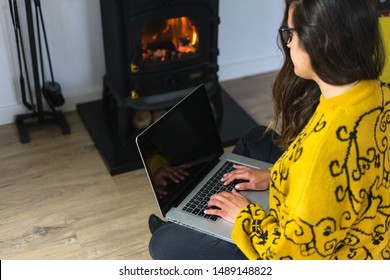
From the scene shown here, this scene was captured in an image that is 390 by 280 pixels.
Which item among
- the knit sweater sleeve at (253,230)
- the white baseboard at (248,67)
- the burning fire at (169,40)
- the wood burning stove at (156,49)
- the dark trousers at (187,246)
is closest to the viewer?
the knit sweater sleeve at (253,230)

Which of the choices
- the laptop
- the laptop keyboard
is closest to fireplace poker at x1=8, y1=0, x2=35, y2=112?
the laptop

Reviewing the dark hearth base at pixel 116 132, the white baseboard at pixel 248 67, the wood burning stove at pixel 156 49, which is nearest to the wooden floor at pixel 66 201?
the dark hearth base at pixel 116 132

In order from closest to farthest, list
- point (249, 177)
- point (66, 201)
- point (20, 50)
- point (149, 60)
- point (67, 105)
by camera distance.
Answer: point (249, 177), point (66, 201), point (149, 60), point (20, 50), point (67, 105)

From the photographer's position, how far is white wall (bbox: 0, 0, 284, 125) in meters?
2.36

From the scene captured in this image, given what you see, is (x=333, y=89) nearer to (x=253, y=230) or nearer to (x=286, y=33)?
→ (x=286, y=33)

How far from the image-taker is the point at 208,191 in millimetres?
1524

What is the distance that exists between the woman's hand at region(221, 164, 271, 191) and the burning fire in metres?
0.87

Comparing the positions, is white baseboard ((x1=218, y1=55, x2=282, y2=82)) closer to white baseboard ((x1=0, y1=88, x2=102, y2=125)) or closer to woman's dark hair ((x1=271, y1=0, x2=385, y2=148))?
white baseboard ((x1=0, y1=88, x2=102, y2=125))

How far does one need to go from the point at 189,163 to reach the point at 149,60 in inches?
32.0

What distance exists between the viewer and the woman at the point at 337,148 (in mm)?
1000

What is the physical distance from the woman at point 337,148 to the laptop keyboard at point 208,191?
1.07 ft

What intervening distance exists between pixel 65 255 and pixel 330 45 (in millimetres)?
1234

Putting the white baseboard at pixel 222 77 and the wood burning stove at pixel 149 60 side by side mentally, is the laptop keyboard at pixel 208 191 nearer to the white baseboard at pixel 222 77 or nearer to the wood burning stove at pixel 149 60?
the wood burning stove at pixel 149 60

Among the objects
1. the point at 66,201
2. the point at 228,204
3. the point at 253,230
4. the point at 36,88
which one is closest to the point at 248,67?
the point at 36,88
